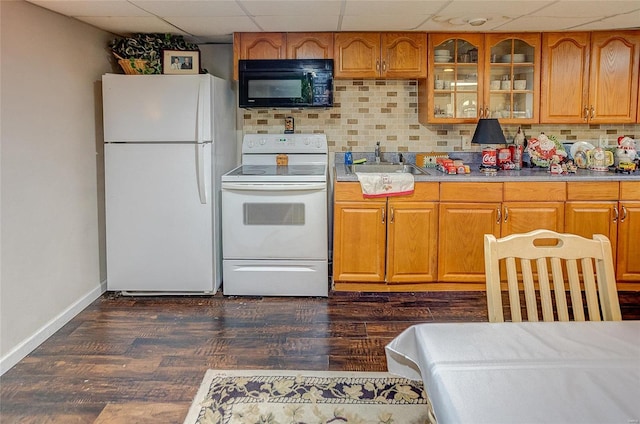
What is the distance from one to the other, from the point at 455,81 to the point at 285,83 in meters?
1.24

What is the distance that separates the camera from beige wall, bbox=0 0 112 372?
2.78 meters

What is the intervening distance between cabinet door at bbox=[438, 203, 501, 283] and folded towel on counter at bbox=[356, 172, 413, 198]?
0.31m

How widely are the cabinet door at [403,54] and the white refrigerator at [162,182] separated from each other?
3.93 ft

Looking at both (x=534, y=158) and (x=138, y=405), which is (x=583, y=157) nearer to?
(x=534, y=158)

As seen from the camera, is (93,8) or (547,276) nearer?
(547,276)

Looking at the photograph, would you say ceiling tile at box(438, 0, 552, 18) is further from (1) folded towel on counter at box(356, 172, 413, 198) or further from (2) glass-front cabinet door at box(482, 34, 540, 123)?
(1) folded towel on counter at box(356, 172, 413, 198)

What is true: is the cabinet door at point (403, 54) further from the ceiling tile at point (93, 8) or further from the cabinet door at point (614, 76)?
the ceiling tile at point (93, 8)

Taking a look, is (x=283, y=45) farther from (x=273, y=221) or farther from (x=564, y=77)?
(x=564, y=77)

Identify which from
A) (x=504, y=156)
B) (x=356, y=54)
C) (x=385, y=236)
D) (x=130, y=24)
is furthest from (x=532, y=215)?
(x=130, y=24)

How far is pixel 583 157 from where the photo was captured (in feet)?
13.9

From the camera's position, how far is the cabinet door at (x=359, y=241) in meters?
3.84

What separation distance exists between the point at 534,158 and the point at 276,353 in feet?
8.41

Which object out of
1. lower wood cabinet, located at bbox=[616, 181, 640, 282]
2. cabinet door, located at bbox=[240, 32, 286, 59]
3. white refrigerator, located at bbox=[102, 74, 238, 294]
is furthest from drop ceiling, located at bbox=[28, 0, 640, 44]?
lower wood cabinet, located at bbox=[616, 181, 640, 282]

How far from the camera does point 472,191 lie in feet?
12.5
